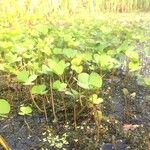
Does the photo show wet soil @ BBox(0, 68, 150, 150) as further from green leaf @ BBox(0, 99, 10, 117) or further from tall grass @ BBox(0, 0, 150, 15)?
tall grass @ BBox(0, 0, 150, 15)

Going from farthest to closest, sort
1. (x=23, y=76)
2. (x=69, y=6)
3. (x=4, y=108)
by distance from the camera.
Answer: (x=69, y=6) → (x=23, y=76) → (x=4, y=108)

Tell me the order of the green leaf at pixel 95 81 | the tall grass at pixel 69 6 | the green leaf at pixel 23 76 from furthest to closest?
the tall grass at pixel 69 6
the green leaf at pixel 23 76
the green leaf at pixel 95 81

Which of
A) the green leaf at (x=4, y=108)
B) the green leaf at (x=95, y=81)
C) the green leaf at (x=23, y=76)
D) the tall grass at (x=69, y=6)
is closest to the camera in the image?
the green leaf at (x=4, y=108)

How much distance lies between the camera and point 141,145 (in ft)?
6.39

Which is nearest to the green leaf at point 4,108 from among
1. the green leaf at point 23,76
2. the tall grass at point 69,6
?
the green leaf at point 23,76

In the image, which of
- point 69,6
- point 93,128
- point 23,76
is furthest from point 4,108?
point 69,6

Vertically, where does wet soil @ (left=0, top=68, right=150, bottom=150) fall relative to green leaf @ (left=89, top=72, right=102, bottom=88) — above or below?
below

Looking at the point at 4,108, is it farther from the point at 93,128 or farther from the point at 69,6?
the point at 69,6

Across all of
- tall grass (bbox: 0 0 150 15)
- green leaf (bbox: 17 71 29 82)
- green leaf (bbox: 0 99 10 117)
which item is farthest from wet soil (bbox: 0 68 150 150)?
tall grass (bbox: 0 0 150 15)

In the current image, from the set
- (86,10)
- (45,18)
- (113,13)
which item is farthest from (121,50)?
(113,13)

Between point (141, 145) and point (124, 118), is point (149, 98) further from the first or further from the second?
point (141, 145)

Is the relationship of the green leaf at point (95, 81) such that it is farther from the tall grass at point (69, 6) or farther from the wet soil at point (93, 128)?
the tall grass at point (69, 6)

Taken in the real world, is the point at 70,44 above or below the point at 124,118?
above

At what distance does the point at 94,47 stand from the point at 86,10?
423 cm
